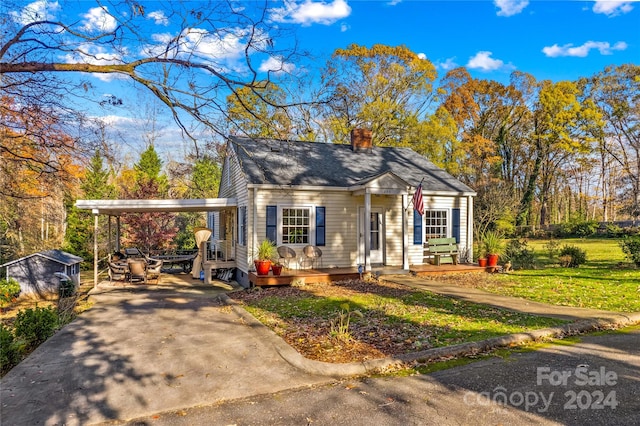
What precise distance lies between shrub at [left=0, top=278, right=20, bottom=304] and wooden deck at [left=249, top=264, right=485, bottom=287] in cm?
747

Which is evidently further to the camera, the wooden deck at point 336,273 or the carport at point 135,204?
the carport at point 135,204

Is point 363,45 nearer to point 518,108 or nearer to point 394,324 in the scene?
point 518,108

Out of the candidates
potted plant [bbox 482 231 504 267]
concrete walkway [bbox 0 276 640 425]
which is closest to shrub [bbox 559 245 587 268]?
potted plant [bbox 482 231 504 267]

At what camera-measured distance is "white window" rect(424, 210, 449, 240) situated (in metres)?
15.0

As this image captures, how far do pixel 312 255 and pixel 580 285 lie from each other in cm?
767

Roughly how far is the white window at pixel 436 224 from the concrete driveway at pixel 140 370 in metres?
9.16

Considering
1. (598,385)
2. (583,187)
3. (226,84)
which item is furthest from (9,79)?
(583,187)

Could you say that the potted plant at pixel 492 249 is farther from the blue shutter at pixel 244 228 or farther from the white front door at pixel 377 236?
the blue shutter at pixel 244 228

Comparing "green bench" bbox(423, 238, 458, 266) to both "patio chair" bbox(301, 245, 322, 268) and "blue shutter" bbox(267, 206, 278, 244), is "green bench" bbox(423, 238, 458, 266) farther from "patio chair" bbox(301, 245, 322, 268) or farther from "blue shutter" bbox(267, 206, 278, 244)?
"blue shutter" bbox(267, 206, 278, 244)

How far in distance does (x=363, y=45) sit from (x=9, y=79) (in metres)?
24.8

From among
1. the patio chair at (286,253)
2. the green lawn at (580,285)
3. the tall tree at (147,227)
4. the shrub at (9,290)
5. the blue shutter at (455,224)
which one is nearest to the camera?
the green lawn at (580,285)

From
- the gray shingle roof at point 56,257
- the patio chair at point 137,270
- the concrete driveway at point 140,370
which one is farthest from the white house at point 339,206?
the gray shingle roof at point 56,257

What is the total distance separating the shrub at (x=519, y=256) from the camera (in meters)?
14.9

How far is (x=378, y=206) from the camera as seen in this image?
14.3 meters
